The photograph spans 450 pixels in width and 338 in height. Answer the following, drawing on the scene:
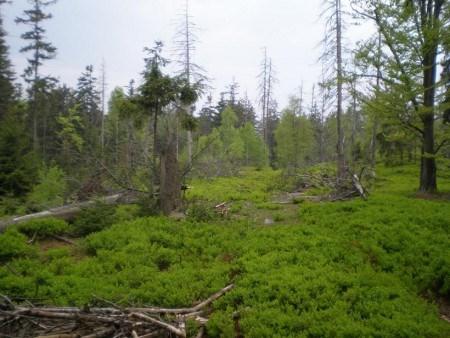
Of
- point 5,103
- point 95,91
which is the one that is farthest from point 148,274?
point 95,91

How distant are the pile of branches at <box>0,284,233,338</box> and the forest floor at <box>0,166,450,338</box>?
0.55 m

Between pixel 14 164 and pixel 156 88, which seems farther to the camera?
pixel 14 164

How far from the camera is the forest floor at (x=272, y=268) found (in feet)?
17.0

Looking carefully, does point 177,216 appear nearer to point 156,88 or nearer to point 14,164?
point 156,88

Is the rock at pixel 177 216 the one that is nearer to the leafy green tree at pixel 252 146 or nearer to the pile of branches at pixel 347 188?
the pile of branches at pixel 347 188

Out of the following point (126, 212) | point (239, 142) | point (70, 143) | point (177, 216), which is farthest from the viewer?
point (239, 142)

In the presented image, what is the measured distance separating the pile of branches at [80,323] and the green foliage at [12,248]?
302 centimetres

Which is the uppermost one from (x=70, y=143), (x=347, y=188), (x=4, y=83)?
(x=4, y=83)

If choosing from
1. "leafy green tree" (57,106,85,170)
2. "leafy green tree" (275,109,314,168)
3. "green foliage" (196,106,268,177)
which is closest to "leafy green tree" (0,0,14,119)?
"leafy green tree" (57,106,85,170)

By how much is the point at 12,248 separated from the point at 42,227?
4.43 feet

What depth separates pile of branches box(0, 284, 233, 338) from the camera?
431 centimetres

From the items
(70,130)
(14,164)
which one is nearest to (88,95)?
(70,130)

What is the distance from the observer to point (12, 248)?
7484mm

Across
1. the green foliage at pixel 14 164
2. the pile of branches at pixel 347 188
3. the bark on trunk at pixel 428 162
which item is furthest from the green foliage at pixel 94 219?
the bark on trunk at pixel 428 162
